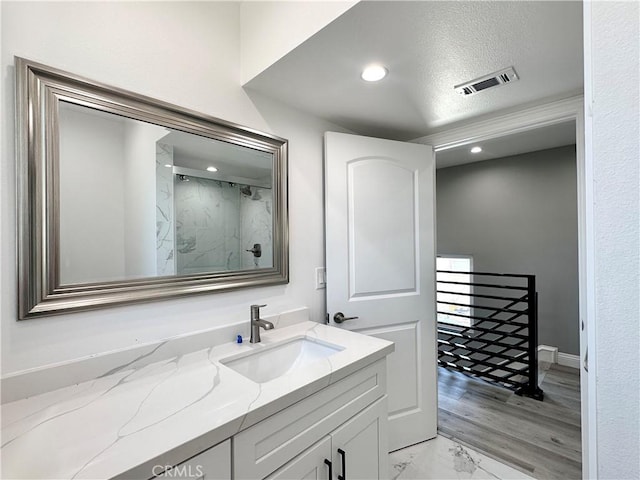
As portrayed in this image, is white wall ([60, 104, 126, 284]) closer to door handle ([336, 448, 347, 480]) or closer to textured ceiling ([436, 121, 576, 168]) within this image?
door handle ([336, 448, 347, 480])

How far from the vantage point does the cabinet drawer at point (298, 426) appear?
83cm

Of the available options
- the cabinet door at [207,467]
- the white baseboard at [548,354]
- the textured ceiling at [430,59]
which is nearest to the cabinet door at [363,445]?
the cabinet door at [207,467]

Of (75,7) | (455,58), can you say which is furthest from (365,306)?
(75,7)

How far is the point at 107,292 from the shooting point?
41.4 inches

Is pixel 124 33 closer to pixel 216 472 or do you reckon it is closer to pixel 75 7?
pixel 75 7

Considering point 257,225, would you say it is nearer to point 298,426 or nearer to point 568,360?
point 298,426

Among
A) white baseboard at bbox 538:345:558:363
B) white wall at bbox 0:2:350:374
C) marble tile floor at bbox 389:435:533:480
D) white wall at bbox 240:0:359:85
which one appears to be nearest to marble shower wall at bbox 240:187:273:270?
white wall at bbox 0:2:350:374

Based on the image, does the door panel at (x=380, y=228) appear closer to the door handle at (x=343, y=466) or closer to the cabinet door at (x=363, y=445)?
the cabinet door at (x=363, y=445)

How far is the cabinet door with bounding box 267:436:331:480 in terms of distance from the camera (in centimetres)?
91

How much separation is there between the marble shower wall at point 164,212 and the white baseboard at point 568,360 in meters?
3.81

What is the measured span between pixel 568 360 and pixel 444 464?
2.20m

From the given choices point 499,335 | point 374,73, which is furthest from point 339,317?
point 499,335

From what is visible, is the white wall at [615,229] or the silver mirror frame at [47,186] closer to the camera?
the white wall at [615,229]

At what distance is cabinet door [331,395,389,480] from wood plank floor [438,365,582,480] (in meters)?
1.08
